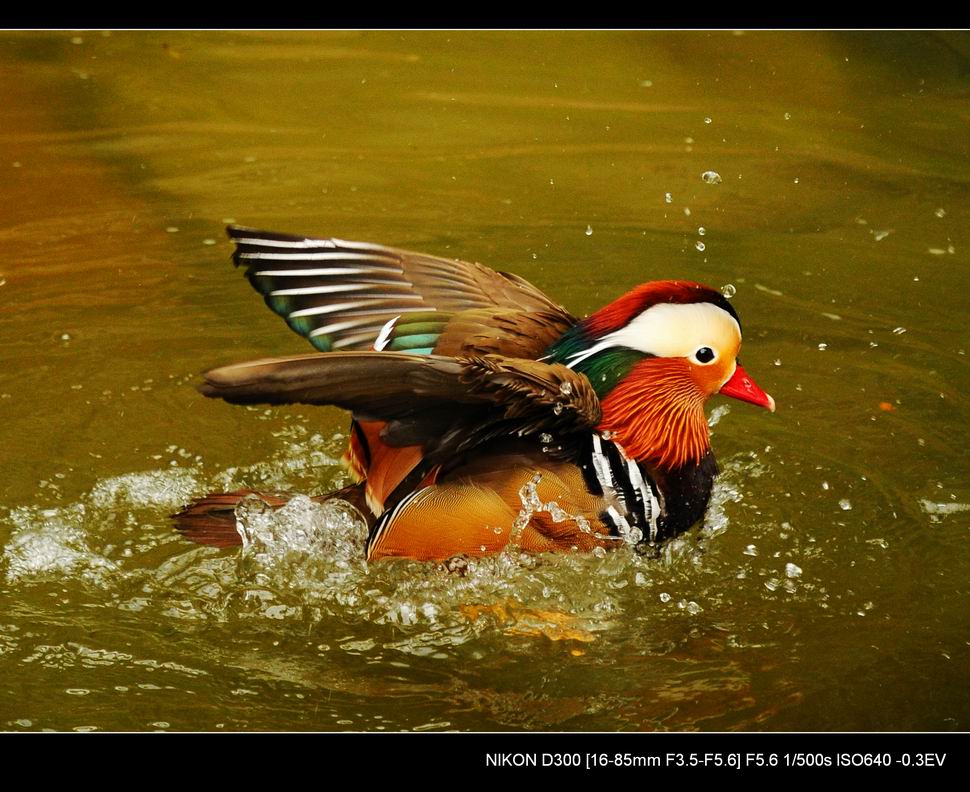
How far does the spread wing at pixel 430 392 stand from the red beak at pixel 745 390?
1.53ft

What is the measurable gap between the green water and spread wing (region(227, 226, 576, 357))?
496 mm

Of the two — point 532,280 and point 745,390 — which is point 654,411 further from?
point 532,280

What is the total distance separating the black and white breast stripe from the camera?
10.7 ft

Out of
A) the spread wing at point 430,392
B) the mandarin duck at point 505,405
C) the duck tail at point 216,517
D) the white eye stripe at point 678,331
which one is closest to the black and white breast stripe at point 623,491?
the mandarin duck at point 505,405

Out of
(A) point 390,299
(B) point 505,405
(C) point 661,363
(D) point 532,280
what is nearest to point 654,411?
(C) point 661,363

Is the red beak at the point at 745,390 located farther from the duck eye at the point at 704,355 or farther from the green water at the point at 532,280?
the green water at the point at 532,280

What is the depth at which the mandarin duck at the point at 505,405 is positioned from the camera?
3035 millimetres

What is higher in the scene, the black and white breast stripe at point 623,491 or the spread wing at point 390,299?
the spread wing at point 390,299

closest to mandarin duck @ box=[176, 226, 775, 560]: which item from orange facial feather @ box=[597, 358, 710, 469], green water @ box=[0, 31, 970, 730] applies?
orange facial feather @ box=[597, 358, 710, 469]

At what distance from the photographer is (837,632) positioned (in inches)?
122

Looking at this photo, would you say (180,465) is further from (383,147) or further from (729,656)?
(383,147)

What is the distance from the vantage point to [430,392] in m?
2.85

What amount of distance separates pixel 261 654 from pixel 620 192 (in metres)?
3.10

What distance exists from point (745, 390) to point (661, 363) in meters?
0.24
